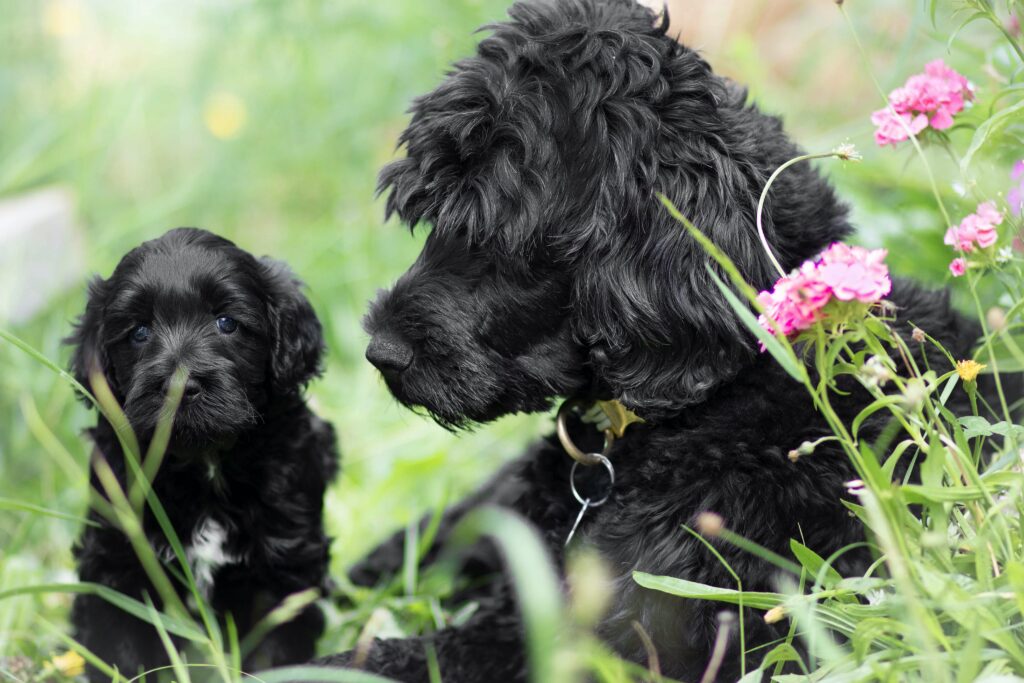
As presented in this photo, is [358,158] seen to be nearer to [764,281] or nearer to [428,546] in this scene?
[428,546]

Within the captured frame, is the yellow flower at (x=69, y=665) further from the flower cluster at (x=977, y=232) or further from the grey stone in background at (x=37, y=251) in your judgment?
the flower cluster at (x=977, y=232)

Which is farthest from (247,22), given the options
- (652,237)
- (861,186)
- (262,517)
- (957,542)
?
(957,542)

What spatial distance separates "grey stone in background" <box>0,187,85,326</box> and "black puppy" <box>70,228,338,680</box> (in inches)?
59.3

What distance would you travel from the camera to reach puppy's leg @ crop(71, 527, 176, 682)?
95.3 inches

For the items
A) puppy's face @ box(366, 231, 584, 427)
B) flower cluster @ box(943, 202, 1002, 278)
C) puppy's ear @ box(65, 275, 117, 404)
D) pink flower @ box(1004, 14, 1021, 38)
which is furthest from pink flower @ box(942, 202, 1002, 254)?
puppy's ear @ box(65, 275, 117, 404)

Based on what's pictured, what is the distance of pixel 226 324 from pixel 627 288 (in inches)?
38.9

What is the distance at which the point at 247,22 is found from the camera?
18.0 ft

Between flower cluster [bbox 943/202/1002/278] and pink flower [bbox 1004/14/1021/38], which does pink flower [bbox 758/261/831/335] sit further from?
pink flower [bbox 1004/14/1021/38]

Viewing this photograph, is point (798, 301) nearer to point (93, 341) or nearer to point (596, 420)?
point (596, 420)

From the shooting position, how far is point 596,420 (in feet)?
Answer: 7.54

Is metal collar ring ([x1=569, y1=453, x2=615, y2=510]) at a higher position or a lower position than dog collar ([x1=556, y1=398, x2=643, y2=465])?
lower

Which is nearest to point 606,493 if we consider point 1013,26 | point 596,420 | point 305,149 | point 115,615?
point 596,420

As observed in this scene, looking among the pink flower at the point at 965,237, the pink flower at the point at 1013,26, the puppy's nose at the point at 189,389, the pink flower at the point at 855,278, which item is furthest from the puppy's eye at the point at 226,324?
the pink flower at the point at 1013,26

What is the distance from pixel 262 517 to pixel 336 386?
70.3 inches
